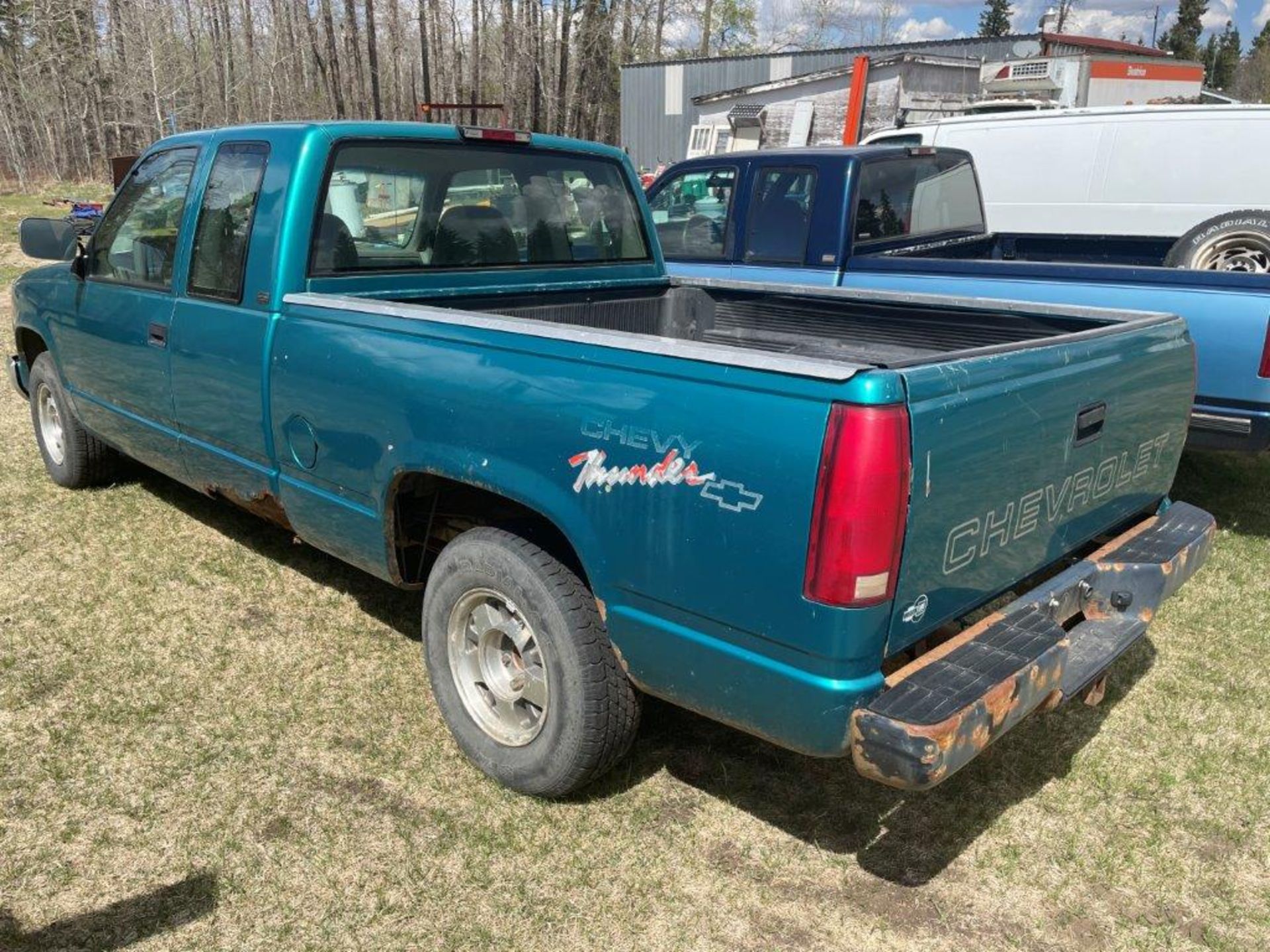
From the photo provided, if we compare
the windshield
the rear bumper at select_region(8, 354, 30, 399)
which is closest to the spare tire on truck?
the windshield

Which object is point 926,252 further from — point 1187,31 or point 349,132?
point 1187,31

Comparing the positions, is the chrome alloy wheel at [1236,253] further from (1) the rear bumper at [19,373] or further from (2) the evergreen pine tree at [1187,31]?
(2) the evergreen pine tree at [1187,31]

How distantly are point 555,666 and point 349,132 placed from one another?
6.90ft

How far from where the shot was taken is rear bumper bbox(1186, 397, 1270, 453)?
4516mm

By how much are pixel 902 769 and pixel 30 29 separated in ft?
129

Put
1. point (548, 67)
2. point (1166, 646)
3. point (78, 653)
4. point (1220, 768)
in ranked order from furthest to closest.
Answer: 1. point (548, 67)
2. point (1166, 646)
3. point (78, 653)
4. point (1220, 768)

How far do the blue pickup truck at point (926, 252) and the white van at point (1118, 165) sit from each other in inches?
69.2

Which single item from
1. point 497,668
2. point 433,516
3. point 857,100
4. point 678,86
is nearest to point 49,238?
point 433,516

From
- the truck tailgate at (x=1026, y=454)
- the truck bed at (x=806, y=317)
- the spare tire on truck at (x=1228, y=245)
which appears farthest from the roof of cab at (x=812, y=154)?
the truck tailgate at (x=1026, y=454)

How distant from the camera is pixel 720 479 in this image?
218cm

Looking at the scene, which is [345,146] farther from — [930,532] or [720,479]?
[930,532]

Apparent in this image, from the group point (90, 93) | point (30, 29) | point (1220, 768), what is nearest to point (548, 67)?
point (90, 93)

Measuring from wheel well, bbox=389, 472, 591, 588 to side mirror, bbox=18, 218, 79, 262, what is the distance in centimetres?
259

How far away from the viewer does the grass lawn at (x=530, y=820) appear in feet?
8.31
